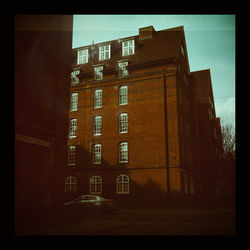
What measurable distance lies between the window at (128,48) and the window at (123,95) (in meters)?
4.41

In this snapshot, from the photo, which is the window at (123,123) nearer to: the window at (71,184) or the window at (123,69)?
the window at (123,69)

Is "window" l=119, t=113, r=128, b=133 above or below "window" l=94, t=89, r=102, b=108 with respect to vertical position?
below

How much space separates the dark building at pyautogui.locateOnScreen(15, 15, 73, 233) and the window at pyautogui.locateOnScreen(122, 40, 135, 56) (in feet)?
51.5

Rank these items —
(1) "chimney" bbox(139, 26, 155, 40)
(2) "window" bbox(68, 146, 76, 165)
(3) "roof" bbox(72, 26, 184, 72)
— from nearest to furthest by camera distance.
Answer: (3) "roof" bbox(72, 26, 184, 72), (2) "window" bbox(68, 146, 76, 165), (1) "chimney" bbox(139, 26, 155, 40)

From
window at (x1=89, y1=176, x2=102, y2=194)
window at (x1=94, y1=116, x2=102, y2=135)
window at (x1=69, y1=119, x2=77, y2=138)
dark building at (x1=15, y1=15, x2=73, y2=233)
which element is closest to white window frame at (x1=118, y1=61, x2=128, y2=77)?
window at (x1=94, y1=116, x2=102, y2=135)

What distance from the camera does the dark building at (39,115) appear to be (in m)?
12.3

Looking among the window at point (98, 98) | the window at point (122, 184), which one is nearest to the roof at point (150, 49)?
the window at point (98, 98)

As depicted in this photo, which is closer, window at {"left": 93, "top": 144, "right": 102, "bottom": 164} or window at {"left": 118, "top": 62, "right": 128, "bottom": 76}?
window at {"left": 93, "top": 144, "right": 102, "bottom": 164}

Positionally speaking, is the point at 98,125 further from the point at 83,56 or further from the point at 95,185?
the point at 83,56

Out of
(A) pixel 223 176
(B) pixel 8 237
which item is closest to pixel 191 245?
(B) pixel 8 237

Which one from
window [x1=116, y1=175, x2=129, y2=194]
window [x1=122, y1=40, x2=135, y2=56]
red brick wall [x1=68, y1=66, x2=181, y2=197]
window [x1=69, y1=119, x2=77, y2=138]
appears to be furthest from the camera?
window [x1=122, y1=40, x2=135, y2=56]

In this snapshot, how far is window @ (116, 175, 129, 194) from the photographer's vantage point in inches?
1055

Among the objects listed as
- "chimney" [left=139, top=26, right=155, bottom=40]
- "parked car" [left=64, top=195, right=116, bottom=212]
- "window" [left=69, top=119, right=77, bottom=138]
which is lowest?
"parked car" [left=64, top=195, right=116, bottom=212]

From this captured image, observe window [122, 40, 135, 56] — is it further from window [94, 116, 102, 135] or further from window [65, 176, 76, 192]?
window [65, 176, 76, 192]
